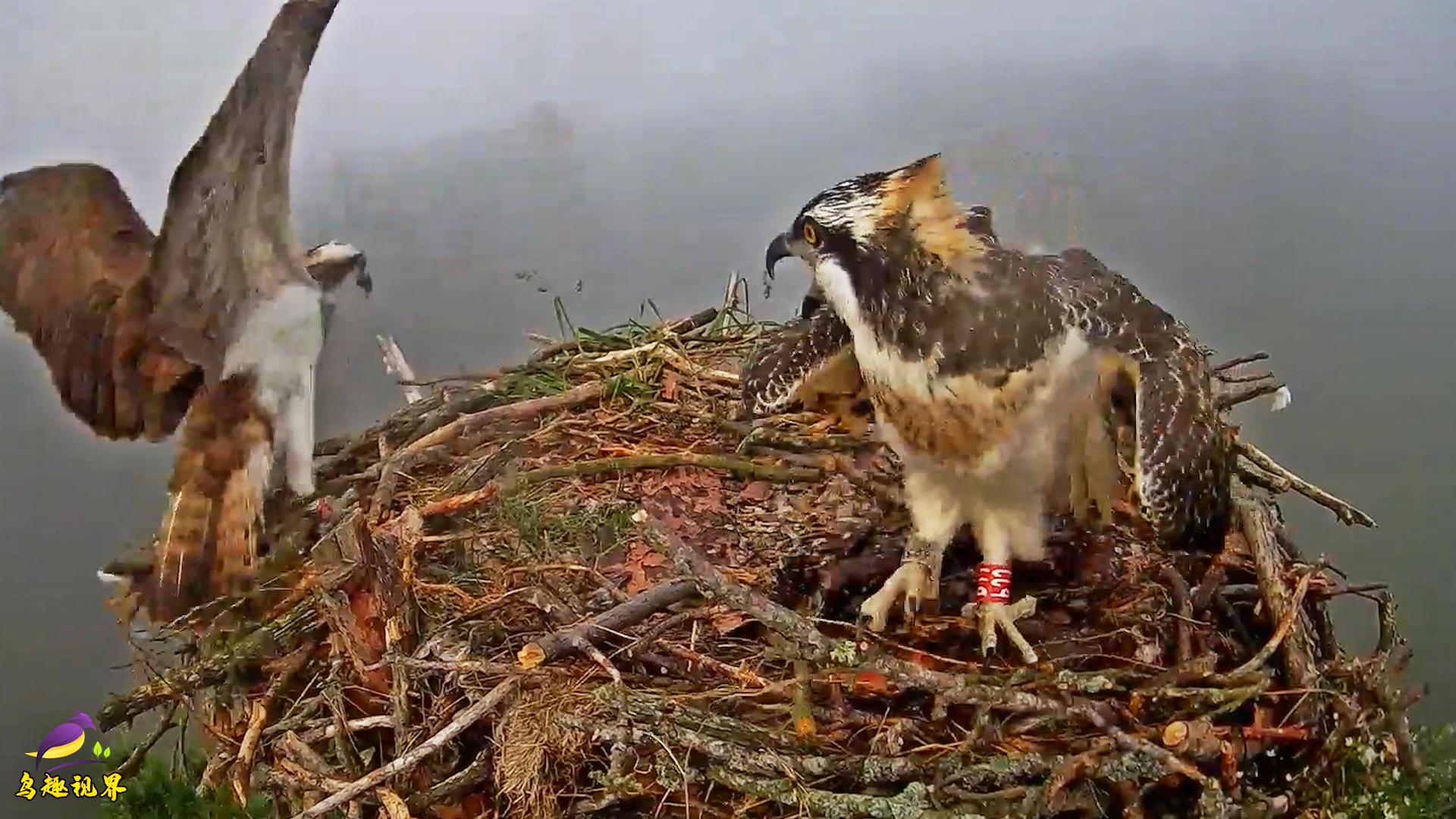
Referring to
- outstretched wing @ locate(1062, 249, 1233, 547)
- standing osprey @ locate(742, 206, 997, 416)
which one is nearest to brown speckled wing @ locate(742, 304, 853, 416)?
standing osprey @ locate(742, 206, 997, 416)

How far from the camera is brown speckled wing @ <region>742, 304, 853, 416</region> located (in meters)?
1.38

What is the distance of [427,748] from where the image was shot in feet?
3.58

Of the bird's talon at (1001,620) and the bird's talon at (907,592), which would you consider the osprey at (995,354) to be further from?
the bird's talon at (907,592)

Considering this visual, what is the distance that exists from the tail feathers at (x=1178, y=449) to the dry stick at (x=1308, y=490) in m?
0.39

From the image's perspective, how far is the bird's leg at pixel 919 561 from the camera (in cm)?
121

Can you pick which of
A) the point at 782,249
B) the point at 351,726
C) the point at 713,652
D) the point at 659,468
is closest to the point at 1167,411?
the point at 782,249

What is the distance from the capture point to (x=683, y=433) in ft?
5.40

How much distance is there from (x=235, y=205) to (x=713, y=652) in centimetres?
82

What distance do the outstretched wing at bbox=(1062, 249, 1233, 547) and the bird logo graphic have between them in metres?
1.54

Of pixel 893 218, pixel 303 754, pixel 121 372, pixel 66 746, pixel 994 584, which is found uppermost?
pixel 893 218

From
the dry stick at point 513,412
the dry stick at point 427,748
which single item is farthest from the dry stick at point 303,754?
the dry stick at point 513,412

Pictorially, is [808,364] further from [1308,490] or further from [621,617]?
[1308,490]

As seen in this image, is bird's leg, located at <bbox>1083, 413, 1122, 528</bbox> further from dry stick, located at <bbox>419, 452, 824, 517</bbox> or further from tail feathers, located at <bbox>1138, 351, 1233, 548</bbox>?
dry stick, located at <bbox>419, 452, 824, 517</bbox>

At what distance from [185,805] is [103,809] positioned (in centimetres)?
19
